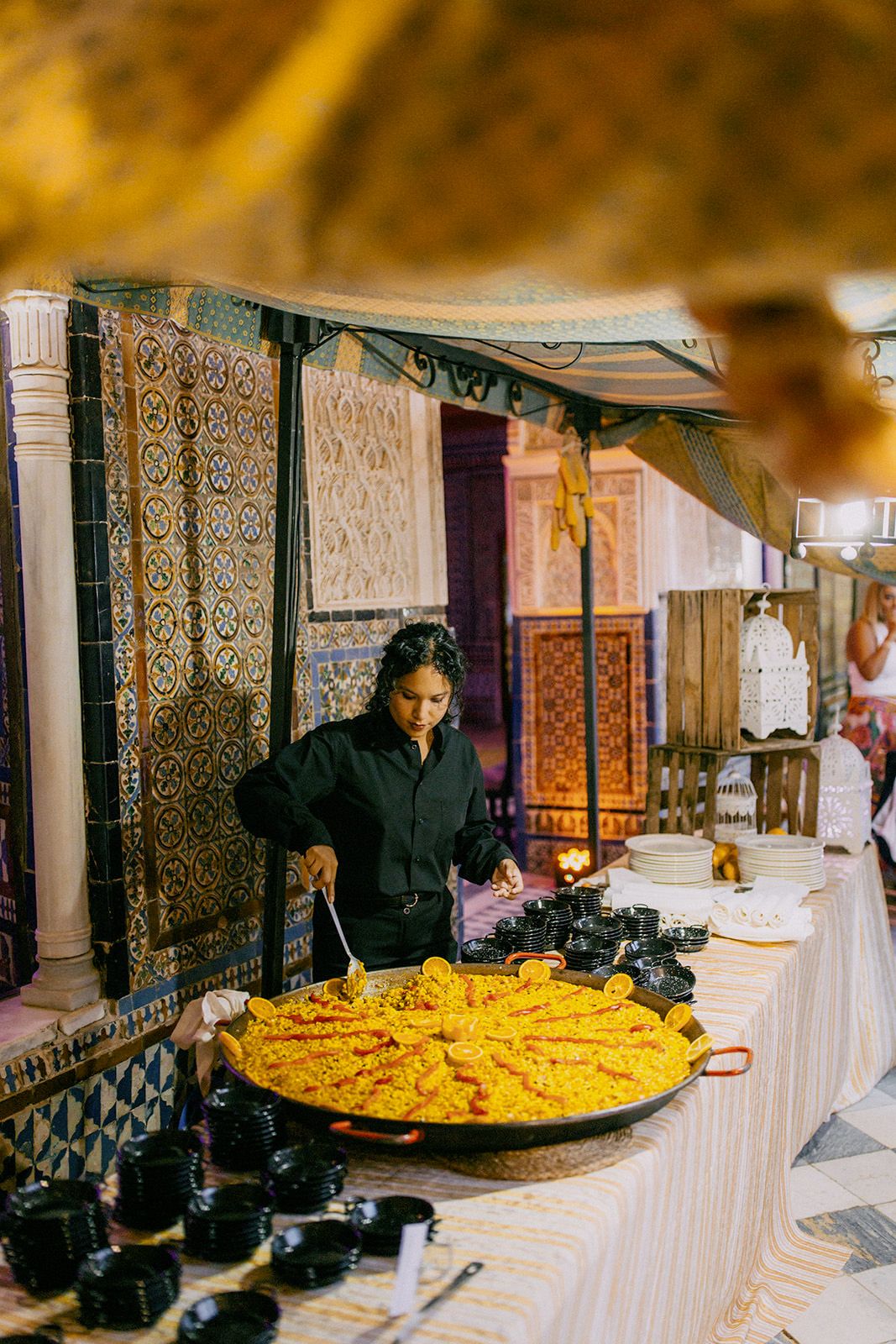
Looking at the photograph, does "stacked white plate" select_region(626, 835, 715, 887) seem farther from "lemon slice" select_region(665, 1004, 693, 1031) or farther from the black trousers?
"lemon slice" select_region(665, 1004, 693, 1031)

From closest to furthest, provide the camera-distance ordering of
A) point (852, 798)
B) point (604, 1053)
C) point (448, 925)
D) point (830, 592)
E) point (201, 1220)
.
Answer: point (201, 1220) < point (604, 1053) < point (448, 925) < point (852, 798) < point (830, 592)

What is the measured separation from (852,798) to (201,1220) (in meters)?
3.70

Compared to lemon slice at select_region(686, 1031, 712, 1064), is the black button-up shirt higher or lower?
higher

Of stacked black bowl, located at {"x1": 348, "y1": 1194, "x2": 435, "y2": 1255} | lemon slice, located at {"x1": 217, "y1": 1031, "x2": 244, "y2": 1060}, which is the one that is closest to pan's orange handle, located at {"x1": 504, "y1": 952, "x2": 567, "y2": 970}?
lemon slice, located at {"x1": 217, "y1": 1031, "x2": 244, "y2": 1060}

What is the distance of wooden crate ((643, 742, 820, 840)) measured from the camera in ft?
14.8

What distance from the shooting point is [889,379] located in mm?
3662

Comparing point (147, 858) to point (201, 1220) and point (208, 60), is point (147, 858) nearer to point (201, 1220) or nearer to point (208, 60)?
point (201, 1220)

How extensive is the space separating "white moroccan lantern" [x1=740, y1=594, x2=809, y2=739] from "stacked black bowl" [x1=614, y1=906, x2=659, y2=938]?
4.73 feet

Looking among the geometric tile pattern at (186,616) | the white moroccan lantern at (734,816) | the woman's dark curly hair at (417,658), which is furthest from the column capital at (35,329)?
the white moroccan lantern at (734,816)

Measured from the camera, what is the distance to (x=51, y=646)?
3.02 metres

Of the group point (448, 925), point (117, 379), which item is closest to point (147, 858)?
point (448, 925)

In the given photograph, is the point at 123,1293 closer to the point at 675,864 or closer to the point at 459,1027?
the point at 459,1027

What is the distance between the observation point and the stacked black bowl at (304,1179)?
5.56 feet

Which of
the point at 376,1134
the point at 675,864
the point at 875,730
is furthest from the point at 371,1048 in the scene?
the point at 875,730
